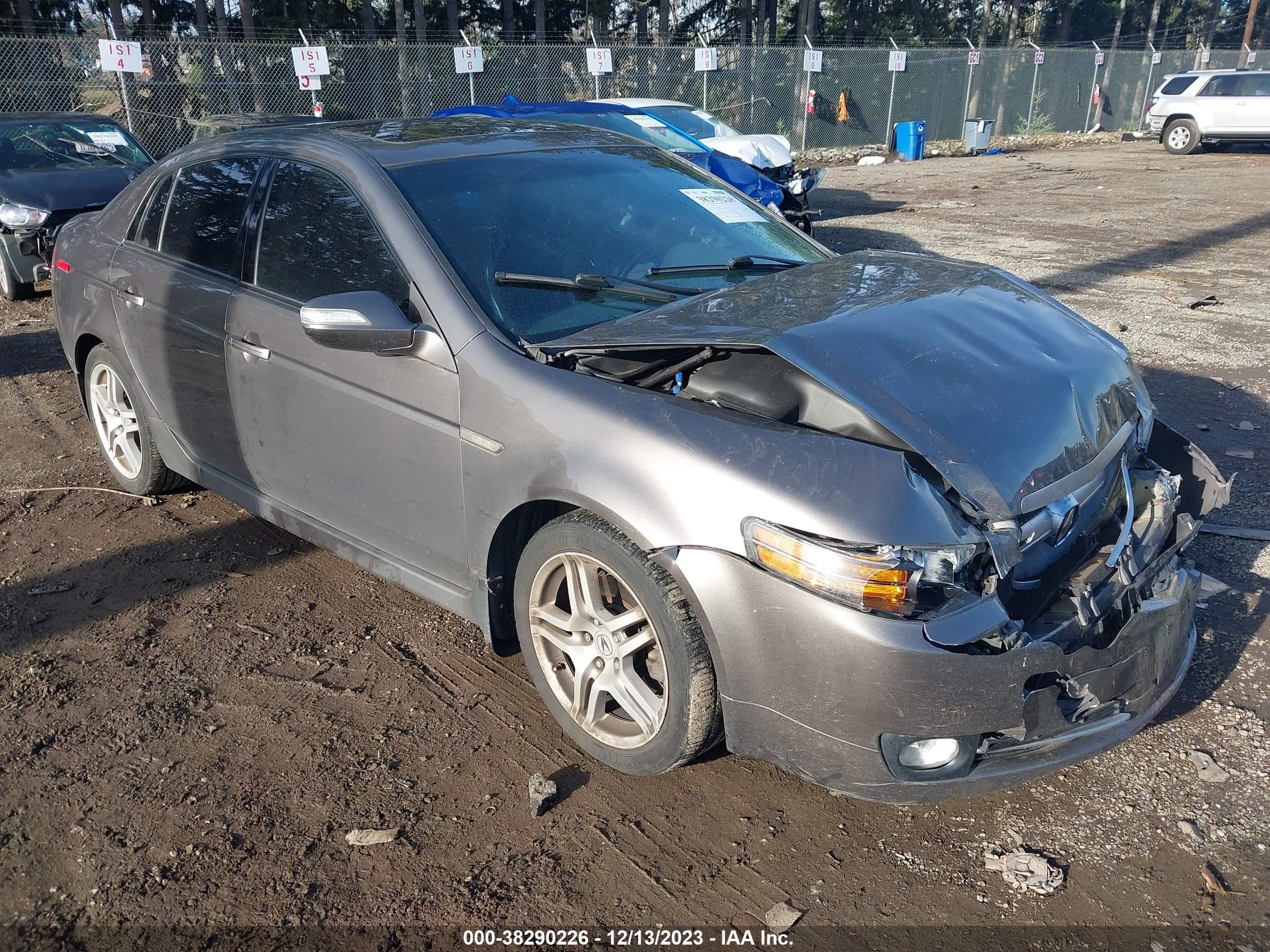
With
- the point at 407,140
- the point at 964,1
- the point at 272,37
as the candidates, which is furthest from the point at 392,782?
the point at 964,1

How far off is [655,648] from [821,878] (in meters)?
0.72

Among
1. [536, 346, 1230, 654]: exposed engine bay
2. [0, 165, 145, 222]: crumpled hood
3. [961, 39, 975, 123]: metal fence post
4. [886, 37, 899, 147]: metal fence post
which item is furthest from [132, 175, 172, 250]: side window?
[961, 39, 975, 123]: metal fence post

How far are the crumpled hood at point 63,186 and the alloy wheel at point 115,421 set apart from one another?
4.64m

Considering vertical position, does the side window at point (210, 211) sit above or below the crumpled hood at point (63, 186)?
above

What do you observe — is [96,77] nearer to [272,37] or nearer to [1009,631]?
[272,37]

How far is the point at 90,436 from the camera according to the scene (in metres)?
5.80

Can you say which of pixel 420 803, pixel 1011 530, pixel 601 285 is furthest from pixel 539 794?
pixel 601 285

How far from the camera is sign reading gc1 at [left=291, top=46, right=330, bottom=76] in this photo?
16.6 metres

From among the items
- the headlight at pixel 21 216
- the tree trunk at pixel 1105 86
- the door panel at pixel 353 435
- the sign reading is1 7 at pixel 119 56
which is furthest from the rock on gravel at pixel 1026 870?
the tree trunk at pixel 1105 86

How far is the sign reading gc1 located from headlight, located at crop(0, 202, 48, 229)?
9.04 m

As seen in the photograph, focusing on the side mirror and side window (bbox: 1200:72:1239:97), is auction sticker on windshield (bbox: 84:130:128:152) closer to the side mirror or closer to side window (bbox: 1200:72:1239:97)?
the side mirror

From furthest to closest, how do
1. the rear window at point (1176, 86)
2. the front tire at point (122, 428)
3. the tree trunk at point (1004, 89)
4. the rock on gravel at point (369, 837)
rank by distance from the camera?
the tree trunk at point (1004, 89) → the rear window at point (1176, 86) → the front tire at point (122, 428) → the rock on gravel at point (369, 837)

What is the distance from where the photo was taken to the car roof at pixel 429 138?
140 inches

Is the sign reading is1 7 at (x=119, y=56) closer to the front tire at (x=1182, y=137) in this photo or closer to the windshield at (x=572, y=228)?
the windshield at (x=572, y=228)
